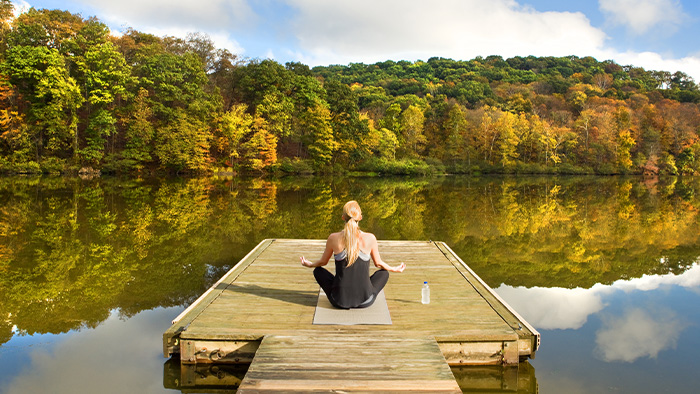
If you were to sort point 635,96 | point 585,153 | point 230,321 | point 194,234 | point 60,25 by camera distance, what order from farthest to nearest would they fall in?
point 635,96
point 585,153
point 60,25
point 194,234
point 230,321

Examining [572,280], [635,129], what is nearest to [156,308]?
[572,280]

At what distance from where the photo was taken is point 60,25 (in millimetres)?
34625

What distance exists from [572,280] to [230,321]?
21.1 feet

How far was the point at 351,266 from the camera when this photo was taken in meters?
4.37

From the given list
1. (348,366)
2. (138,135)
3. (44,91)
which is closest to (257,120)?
(138,135)

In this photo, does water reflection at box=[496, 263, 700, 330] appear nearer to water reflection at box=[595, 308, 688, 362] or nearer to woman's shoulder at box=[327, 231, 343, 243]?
water reflection at box=[595, 308, 688, 362]

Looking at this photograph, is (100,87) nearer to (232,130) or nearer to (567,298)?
(232,130)

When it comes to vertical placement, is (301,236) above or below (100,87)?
below

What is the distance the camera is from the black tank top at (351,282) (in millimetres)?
4387

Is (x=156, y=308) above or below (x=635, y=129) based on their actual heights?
below

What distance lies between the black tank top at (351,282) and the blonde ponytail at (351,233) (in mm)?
75

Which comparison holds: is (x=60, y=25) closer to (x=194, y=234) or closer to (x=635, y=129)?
(x=194, y=234)

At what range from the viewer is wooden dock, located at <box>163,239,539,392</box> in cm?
330

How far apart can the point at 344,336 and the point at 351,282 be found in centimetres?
66
